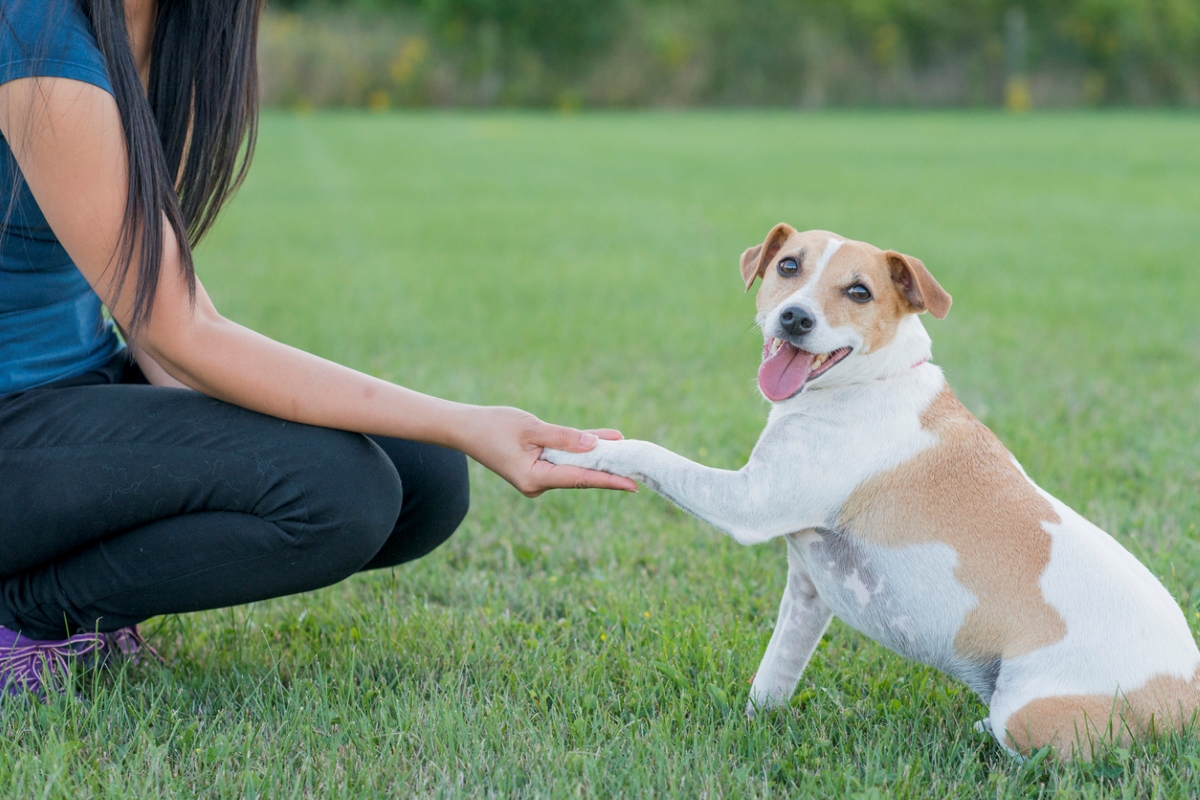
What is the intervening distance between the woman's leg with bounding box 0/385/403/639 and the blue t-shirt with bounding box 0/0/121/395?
0.11 m

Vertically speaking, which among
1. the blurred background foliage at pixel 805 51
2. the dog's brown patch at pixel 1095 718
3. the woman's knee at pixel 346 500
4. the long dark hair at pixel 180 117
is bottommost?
the blurred background foliage at pixel 805 51

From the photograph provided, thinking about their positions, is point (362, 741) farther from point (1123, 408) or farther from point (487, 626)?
point (1123, 408)

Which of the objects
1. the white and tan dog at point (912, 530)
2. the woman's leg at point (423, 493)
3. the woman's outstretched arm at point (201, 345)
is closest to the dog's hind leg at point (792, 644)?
the white and tan dog at point (912, 530)

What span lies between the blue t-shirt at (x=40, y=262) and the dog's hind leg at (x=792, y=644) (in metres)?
1.59

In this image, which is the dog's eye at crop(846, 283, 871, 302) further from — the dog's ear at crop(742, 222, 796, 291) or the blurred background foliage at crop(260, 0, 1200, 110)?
the blurred background foliage at crop(260, 0, 1200, 110)

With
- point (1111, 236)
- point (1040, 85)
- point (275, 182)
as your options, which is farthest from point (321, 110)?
point (1111, 236)

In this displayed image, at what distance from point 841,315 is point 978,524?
0.50 meters

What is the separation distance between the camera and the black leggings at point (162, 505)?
2.11 meters

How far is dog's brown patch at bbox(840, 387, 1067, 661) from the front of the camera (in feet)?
6.77

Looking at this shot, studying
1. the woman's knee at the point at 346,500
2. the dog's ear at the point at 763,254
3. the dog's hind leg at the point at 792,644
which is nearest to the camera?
the woman's knee at the point at 346,500

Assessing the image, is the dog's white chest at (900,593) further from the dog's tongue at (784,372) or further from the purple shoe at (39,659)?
the purple shoe at (39,659)

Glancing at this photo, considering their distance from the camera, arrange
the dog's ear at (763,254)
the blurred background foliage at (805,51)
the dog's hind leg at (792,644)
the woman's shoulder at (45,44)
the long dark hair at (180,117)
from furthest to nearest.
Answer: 1. the blurred background foliage at (805,51)
2. the dog's ear at (763,254)
3. the dog's hind leg at (792,644)
4. the long dark hair at (180,117)
5. the woman's shoulder at (45,44)

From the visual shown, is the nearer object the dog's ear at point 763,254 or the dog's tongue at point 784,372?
the dog's tongue at point 784,372

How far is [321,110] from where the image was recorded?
104ft
